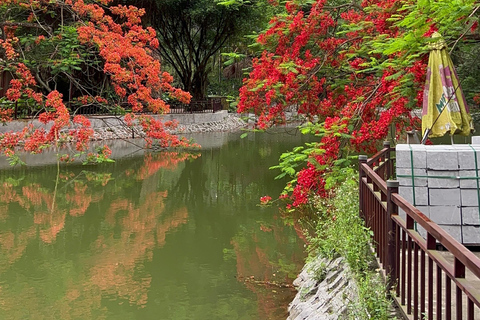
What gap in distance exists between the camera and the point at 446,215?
481 centimetres

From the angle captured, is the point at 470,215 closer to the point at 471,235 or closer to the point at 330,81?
the point at 471,235

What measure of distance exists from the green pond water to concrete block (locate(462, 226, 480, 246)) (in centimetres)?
221

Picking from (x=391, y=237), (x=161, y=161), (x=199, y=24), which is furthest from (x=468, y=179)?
(x=199, y=24)

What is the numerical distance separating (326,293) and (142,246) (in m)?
4.41

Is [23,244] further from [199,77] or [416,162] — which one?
[199,77]

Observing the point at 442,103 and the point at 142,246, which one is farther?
the point at 142,246

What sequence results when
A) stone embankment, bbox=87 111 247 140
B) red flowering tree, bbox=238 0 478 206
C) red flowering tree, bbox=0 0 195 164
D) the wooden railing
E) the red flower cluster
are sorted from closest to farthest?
1. the wooden railing
2. red flowering tree, bbox=238 0 478 206
3. the red flower cluster
4. red flowering tree, bbox=0 0 195 164
5. stone embankment, bbox=87 111 247 140

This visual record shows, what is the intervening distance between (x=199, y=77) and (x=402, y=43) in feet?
86.3

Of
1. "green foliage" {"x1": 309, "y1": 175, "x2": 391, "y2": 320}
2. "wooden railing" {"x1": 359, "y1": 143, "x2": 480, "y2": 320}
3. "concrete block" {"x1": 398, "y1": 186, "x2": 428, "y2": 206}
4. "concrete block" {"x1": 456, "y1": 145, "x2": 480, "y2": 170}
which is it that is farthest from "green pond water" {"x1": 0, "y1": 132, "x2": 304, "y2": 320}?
"concrete block" {"x1": 456, "y1": 145, "x2": 480, "y2": 170}

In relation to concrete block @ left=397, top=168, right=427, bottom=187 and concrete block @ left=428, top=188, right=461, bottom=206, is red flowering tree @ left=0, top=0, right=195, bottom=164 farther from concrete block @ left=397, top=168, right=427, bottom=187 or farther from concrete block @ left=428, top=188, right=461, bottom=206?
concrete block @ left=428, top=188, right=461, bottom=206

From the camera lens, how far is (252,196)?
13188mm

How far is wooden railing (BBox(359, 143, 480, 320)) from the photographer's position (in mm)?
2438

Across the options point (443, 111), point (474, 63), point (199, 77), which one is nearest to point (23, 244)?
point (443, 111)

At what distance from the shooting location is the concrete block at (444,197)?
480 cm
